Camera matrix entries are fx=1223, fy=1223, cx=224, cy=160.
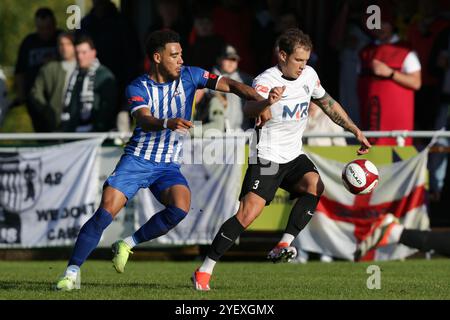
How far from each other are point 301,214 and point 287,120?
0.86 meters

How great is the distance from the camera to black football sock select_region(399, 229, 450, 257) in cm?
1364

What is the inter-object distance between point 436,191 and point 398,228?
4.99ft

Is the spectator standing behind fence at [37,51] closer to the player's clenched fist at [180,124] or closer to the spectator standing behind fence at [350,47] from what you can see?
the spectator standing behind fence at [350,47]

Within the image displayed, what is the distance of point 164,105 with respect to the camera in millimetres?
10711

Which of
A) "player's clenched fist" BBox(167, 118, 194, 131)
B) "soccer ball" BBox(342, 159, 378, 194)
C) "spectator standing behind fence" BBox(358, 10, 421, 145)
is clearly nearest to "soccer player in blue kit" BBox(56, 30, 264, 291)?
"player's clenched fist" BBox(167, 118, 194, 131)

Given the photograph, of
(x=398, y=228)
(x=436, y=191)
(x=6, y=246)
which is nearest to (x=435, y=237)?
(x=398, y=228)

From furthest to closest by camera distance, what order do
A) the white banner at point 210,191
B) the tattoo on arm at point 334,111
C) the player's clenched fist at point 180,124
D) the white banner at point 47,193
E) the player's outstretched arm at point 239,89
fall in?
the white banner at point 47,193, the white banner at point 210,191, the tattoo on arm at point 334,111, the player's outstretched arm at point 239,89, the player's clenched fist at point 180,124

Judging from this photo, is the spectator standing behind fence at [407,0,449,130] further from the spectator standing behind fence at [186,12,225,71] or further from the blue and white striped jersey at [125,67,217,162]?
the blue and white striped jersey at [125,67,217,162]

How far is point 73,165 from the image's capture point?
15359 mm

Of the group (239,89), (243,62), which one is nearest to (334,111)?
(239,89)

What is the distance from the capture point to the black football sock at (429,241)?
13.6m

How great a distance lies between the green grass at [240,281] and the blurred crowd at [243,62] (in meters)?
2.03

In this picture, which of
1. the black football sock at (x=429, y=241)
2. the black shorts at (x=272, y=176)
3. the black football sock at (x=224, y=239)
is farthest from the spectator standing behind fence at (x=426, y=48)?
the black football sock at (x=224, y=239)
